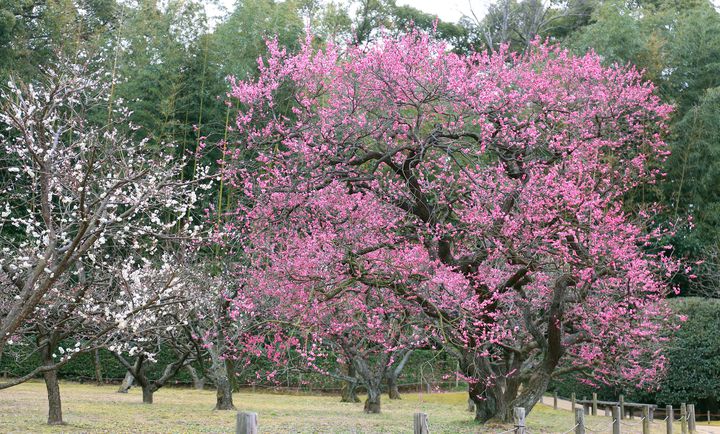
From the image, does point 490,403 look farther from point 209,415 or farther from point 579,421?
point 209,415

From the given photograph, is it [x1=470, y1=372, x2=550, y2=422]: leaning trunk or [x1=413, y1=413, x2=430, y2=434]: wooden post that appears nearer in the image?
[x1=413, y1=413, x2=430, y2=434]: wooden post

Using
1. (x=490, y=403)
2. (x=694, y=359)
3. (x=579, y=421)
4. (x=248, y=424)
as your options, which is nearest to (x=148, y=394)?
(x=490, y=403)

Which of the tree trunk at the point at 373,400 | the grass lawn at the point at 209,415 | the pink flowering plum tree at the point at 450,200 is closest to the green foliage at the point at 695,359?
the grass lawn at the point at 209,415

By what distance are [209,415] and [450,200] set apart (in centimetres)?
613

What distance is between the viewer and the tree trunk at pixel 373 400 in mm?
15321

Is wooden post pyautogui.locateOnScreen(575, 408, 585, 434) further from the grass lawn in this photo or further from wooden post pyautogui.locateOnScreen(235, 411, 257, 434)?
wooden post pyautogui.locateOnScreen(235, 411, 257, 434)

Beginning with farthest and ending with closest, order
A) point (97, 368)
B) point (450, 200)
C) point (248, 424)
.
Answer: point (97, 368), point (450, 200), point (248, 424)

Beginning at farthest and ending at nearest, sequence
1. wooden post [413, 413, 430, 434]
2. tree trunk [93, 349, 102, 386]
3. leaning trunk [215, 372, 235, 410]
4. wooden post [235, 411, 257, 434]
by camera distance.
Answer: tree trunk [93, 349, 102, 386] → leaning trunk [215, 372, 235, 410] → wooden post [413, 413, 430, 434] → wooden post [235, 411, 257, 434]

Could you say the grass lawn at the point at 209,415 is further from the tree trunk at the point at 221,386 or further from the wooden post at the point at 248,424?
the wooden post at the point at 248,424

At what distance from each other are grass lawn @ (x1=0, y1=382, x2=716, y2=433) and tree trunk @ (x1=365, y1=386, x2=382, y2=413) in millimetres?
277

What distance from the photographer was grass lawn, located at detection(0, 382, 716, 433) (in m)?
11.6

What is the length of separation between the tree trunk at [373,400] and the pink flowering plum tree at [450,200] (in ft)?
9.92

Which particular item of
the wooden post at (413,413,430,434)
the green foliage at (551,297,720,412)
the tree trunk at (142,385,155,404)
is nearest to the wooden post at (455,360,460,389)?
the green foliage at (551,297,720,412)

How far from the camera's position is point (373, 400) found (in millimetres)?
15359
